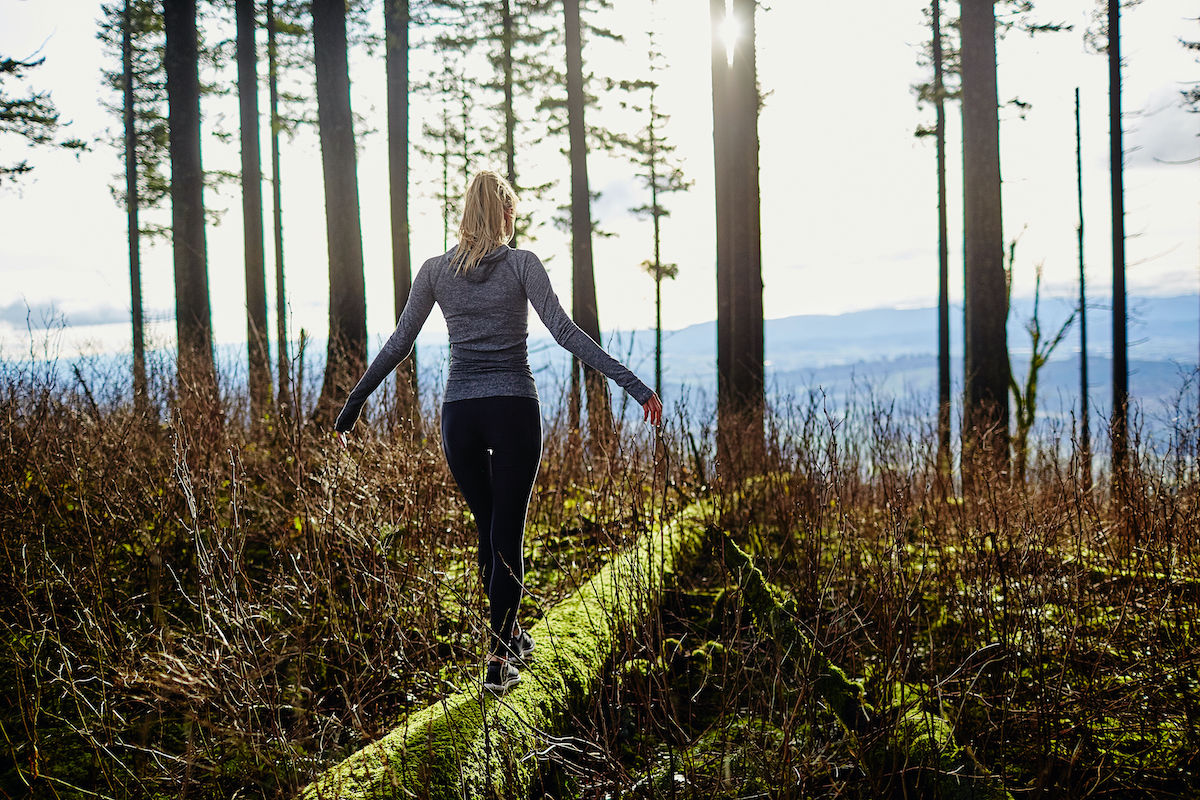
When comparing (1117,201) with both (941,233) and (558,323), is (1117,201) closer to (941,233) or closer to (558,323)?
(941,233)

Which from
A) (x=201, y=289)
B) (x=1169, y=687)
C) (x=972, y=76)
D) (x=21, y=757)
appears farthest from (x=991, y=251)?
(x=201, y=289)

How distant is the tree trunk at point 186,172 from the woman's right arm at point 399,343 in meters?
6.24

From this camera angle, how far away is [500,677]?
96.0 inches

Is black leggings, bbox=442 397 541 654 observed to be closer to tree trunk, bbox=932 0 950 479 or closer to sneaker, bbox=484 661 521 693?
sneaker, bbox=484 661 521 693

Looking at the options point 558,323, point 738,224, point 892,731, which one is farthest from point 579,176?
point 892,731

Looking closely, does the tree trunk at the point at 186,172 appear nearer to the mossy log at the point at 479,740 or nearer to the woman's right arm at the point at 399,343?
the woman's right arm at the point at 399,343

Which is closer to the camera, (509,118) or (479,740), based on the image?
(479,740)

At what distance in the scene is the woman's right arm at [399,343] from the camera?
9.37ft

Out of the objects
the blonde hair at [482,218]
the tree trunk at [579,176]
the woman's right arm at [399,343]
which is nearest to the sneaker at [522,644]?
the woman's right arm at [399,343]

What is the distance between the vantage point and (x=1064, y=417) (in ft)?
16.3

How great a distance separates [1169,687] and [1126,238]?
46.3ft

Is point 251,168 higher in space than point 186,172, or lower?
higher

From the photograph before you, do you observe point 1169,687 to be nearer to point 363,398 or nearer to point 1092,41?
point 363,398

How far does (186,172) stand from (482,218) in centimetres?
765
